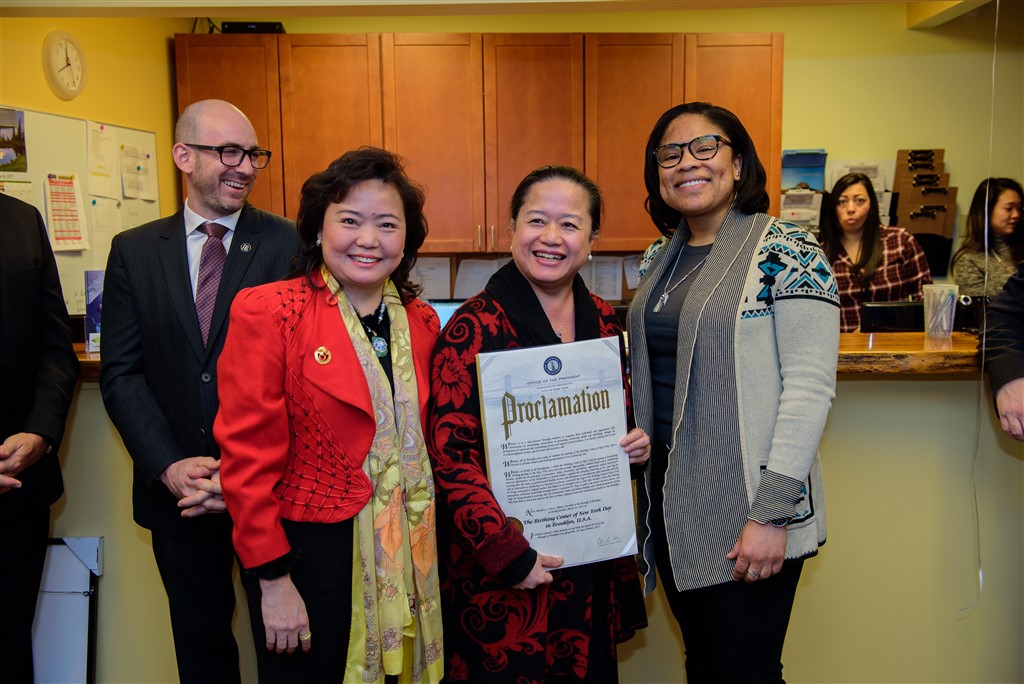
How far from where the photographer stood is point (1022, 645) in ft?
6.81

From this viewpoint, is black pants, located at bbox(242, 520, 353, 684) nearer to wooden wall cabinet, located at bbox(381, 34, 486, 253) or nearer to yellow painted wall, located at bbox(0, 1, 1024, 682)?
yellow painted wall, located at bbox(0, 1, 1024, 682)

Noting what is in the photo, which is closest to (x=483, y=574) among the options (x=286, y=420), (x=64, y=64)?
(x=286, y=420)

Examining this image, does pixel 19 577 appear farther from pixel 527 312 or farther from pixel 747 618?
pixel 747 618

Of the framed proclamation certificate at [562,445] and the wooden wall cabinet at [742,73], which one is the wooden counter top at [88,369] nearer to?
the framed proclamation certificate at [562,445]

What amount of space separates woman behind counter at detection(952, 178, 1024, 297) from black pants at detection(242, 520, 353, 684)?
3.74m

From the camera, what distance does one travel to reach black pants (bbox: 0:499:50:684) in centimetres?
187

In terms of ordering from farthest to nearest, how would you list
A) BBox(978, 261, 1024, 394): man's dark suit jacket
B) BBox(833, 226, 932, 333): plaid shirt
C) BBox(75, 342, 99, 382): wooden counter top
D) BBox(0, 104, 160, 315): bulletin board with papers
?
BBox(833, 226, 932, 333): plaid shirt < BBox(0, 104, 160, 315): bulletin board with papers < BBox(75, 342, 99, 382): wooden counter top < BBox(978, 261, 1024, 394): man's dark suit jacket

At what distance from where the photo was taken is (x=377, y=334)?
4.73 feet

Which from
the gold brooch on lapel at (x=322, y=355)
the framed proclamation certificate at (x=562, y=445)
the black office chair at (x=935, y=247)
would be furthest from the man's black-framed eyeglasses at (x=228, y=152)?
the black office chair at (x=935, y=247)

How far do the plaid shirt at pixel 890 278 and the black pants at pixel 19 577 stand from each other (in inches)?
134

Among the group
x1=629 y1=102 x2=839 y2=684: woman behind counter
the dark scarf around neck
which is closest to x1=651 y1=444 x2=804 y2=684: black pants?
x1=629 y1=102 x2=839 y2=684: woman behind counter

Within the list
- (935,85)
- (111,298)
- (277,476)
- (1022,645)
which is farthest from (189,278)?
(935,85)

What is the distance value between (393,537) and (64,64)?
9.37 ft

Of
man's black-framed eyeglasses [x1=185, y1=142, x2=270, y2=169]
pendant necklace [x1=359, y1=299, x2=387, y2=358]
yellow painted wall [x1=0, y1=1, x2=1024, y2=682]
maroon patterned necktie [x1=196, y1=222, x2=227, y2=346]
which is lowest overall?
yellow painted wall [x1=0, y1=1, x2=1024, y2=682]
